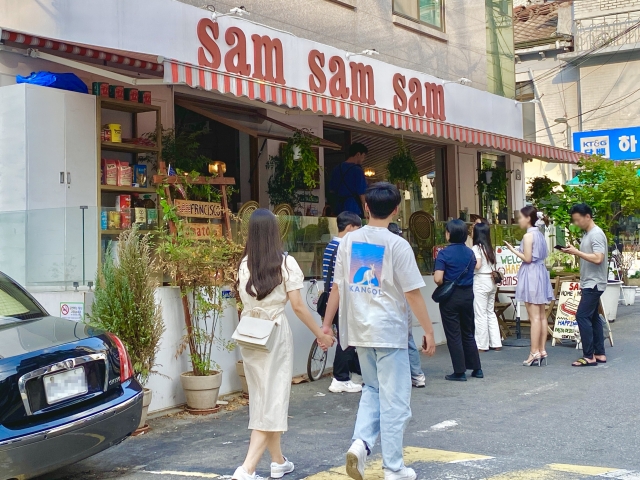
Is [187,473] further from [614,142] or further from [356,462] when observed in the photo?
[614,142]

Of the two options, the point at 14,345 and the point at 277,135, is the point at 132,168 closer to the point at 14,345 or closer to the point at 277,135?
the point at 277,135

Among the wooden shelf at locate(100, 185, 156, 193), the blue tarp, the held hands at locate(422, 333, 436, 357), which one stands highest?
the blue tarp

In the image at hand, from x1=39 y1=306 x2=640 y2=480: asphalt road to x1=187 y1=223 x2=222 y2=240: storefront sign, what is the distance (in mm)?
1752

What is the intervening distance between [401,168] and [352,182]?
2278mm

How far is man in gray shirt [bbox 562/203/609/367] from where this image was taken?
8.79 metres

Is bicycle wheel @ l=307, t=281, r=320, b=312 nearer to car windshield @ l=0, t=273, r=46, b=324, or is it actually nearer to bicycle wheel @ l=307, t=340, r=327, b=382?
bicycle wheel @ l=307, t=340, r=327, b=382

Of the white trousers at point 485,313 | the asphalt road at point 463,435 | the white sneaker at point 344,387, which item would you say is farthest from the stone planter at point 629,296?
the white sneaker at point 344,387

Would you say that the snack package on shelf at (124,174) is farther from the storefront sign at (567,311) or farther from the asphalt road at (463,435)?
the storefront sign at (567,311)

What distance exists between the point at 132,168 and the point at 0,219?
4.99ft

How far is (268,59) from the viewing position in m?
9.45

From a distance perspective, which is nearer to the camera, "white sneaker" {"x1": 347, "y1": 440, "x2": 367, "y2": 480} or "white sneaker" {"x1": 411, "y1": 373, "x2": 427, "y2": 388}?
"white sneaker" {"x1": 347, "y1": 440, "x2": 367, "y2": 480}

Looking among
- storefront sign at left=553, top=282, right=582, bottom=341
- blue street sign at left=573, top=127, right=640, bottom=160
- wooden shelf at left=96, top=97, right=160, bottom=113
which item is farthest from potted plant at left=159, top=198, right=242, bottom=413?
blue street sign at left=573, top=127, right=640, bottom=160

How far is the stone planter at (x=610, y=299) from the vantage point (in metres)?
12.6

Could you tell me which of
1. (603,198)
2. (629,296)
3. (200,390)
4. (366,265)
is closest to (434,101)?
(603,198)
